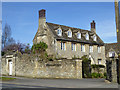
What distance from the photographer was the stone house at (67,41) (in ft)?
108

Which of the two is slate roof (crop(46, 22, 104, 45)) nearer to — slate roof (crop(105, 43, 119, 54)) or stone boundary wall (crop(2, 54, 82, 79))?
stone boundary wall (crop(2, 54, 82, 79))

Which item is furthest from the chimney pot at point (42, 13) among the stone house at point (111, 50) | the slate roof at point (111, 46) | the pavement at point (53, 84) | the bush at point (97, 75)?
the slate roof at point (111, 46)

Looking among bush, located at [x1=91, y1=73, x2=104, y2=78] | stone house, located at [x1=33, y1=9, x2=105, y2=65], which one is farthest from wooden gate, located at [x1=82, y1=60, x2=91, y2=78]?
stone house, located at [x1=33, y1=9, x2=105, y2=65]

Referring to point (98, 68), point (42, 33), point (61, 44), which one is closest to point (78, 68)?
point (98, 68)

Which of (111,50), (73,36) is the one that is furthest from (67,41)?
(111,50)

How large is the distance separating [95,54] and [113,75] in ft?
73.3

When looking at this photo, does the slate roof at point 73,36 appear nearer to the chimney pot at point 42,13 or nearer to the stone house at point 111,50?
the chimney pot at point 42,13

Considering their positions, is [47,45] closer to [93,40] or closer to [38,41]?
[38,41]

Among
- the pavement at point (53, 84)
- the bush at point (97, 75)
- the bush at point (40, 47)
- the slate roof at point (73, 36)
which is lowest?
the bush at point (97, 75)

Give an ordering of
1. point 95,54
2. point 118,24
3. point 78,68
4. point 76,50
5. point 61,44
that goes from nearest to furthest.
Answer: point 118,24 < point 78,68 < point 61,44 < point 76,50 < point 95,54

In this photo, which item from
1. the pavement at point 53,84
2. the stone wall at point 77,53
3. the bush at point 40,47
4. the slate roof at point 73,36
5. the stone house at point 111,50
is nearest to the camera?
the pavement at point 53,84

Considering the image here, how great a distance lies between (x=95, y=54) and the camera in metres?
39.4

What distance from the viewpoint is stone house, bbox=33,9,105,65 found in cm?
3283

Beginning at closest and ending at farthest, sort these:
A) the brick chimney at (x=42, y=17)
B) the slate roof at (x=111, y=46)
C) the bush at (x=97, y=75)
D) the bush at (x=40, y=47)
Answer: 1. the bush at (x=97, y=75)
2. the bush at (x=40, y=47)
3. the brick chimney at (x=42, y=17)
4. the slate roof at (x=111, y=46)
